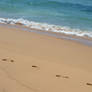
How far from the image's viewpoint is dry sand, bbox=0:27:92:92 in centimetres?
357

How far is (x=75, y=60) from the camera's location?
5098 mm

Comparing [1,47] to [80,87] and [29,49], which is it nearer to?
[29,49]

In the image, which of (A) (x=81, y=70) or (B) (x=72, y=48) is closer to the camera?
(A) (x=81, y=70)

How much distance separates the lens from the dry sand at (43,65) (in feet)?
11.7

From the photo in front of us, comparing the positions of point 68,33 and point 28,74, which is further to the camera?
point 68,33

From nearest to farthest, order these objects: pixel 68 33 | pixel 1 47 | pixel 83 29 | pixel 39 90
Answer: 1. pixel 39 90
2. pixel 1 47
3. pixel 68 33
4. pixel 83 29

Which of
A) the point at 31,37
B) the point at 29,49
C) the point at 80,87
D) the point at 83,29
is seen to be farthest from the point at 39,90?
the point at 83,29

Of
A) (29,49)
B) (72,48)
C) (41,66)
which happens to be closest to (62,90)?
(41,66)

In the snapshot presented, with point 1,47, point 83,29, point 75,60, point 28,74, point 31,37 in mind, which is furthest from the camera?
point 83,29

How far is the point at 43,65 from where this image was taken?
4449 mm

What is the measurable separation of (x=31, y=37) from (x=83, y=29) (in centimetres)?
299

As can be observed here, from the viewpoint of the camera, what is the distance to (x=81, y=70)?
4.39 m

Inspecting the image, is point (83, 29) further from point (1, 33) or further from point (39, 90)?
point (39, 90)

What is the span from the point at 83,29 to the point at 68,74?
5.40 meters
